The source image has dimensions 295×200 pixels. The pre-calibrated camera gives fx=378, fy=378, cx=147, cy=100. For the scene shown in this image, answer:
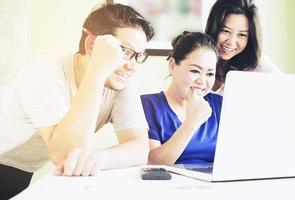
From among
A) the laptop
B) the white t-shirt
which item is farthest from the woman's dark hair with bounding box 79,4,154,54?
the laptop

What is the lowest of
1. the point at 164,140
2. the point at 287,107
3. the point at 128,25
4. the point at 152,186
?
the point at 164,140

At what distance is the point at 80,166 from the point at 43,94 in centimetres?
34

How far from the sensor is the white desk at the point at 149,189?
0.58 m

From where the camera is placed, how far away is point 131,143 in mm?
1079

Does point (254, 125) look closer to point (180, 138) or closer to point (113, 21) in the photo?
point (180, 138)

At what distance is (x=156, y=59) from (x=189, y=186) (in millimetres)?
1108

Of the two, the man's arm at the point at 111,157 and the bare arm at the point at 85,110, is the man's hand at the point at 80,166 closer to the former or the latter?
the man's arm at the point at 111,157

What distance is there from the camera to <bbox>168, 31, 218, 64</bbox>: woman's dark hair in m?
1.52

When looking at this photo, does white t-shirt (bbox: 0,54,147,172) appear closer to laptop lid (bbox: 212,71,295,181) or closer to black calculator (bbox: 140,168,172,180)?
black calculator (bbox: 140,168,172,180)

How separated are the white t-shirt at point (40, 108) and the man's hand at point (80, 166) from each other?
24cm

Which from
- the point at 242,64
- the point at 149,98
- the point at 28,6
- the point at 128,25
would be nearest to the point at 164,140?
the point at 149,98

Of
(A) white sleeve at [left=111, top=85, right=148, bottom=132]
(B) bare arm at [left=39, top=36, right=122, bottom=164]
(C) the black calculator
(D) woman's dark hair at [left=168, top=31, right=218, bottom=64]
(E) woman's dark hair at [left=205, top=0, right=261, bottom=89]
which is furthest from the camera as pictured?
(E) woman's dark hair at [left=205, top=0, right=261, bottom=89]

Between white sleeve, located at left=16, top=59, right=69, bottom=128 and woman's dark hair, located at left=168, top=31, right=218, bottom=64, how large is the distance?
0.59m

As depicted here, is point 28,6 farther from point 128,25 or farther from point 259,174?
point 259,174
